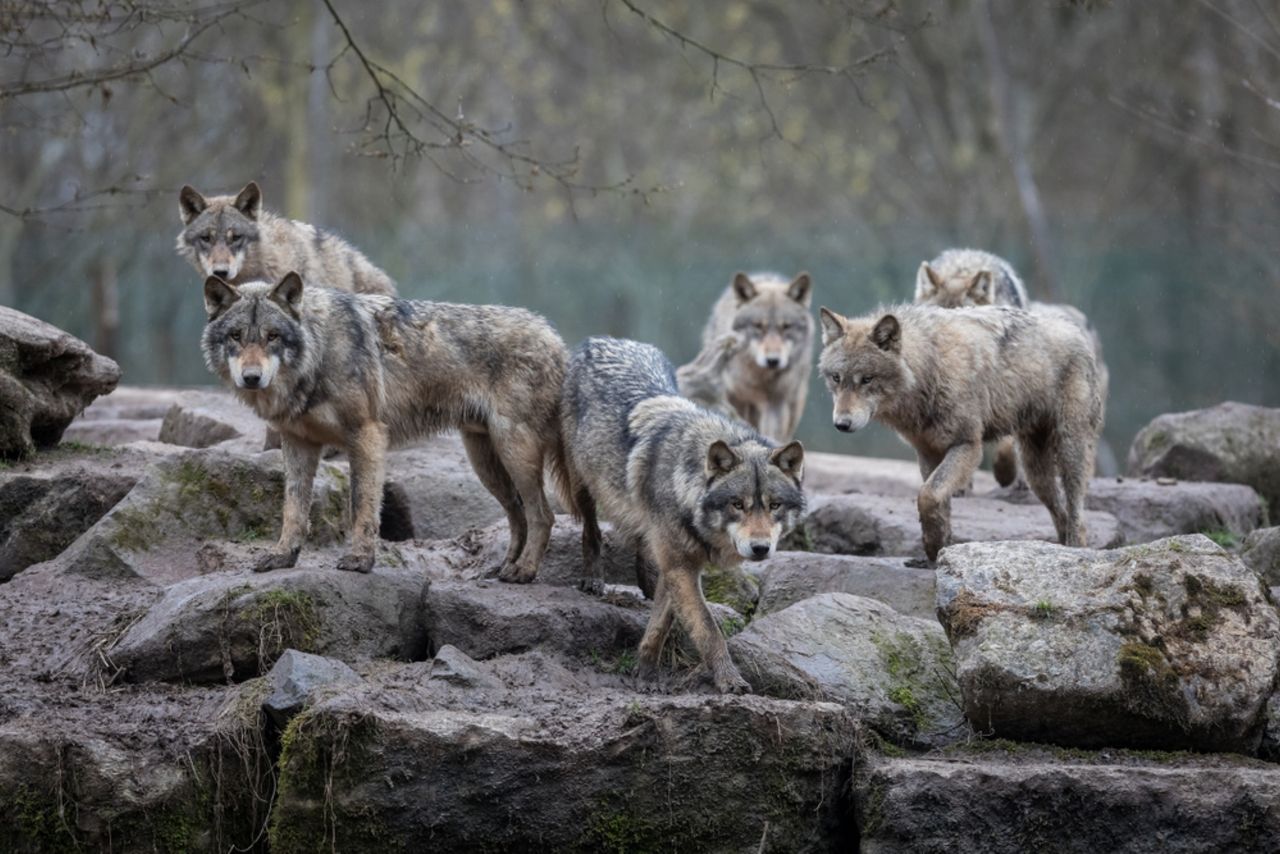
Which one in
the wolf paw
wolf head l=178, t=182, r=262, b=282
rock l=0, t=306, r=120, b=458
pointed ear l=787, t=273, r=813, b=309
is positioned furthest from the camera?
pointed ear l=787, t=273, r=813, b=309

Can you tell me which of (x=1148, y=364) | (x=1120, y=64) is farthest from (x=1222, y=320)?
(x=1120, y=64)

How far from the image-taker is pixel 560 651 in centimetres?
711

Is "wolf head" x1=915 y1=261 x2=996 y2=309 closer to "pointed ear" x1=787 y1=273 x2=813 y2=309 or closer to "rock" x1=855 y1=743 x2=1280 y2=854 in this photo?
"pointed ear" x1=787 y1=273 x2=813 y2=309

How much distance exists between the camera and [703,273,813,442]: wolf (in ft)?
44.9

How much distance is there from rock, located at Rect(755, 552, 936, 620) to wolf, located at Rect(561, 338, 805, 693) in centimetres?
106

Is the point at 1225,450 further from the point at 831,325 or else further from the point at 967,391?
the point at 831,325

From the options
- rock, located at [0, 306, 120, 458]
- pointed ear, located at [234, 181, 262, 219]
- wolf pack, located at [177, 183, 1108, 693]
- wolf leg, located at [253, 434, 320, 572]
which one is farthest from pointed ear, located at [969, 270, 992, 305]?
rock, located at [0, 306, 120, 458]

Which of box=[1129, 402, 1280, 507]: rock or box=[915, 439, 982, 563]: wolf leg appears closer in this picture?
box=[915, 439, 982, 563]: wolf leg

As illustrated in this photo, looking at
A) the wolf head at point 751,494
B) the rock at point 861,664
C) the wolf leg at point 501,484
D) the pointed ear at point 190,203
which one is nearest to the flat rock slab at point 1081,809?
the rock at point 861,664

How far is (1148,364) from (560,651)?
16038mm

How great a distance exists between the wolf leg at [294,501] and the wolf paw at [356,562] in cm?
Result: 26

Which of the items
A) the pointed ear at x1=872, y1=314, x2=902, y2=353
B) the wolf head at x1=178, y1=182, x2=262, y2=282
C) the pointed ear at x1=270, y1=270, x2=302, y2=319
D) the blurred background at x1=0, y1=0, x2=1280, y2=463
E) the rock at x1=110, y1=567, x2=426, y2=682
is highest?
the blurred background at x1=0, y1=0, x2=1280, y2=463

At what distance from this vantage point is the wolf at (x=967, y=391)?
8.23m

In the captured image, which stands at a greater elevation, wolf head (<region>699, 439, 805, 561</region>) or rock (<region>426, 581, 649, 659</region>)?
wolf head (<region>699, 439, 805, 561</region>)
